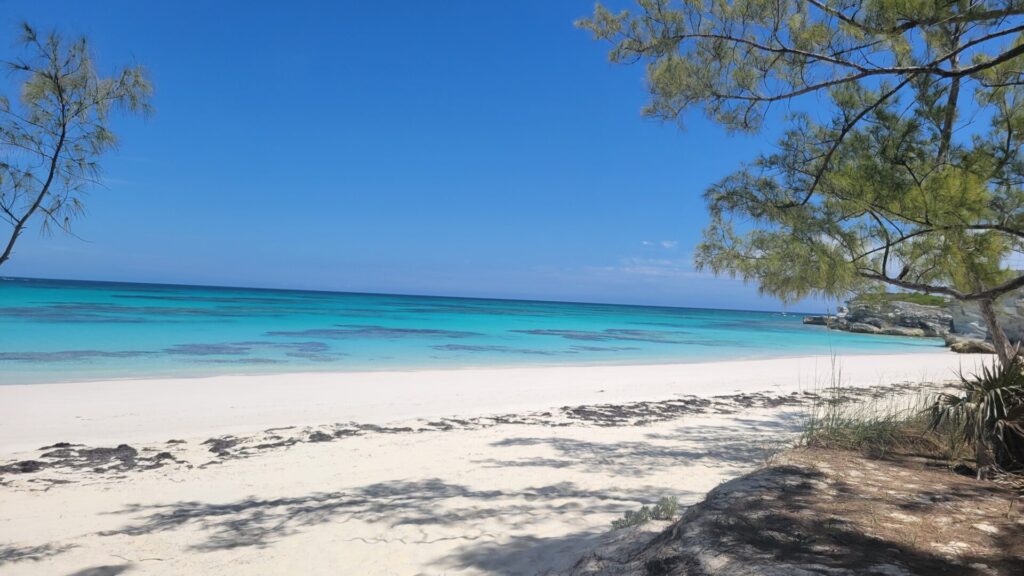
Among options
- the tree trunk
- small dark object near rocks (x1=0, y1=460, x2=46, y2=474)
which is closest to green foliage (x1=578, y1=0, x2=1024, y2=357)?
the tree trunk

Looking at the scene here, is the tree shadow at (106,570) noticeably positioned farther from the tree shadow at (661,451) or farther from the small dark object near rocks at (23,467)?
the tree shadow at (661,451)

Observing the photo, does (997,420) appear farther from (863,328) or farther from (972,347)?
(863,328)

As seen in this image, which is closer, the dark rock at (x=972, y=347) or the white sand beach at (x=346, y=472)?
the white sand beach at (x=346, y=472)

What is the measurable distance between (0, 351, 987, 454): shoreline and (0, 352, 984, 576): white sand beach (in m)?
0.06

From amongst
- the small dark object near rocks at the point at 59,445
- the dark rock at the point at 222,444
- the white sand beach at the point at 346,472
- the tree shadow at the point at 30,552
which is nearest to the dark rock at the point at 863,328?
the white sand beach at the point at 346,472

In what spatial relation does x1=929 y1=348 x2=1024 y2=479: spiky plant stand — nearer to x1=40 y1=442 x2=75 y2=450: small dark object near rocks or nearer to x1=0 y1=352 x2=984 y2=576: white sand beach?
x1=0 y1=352 x2=984 y2=576: white sand beach

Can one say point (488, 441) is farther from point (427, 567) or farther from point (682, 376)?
point (682, 376)

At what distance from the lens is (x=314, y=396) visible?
31.4ft

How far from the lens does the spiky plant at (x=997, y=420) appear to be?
3.73 metres

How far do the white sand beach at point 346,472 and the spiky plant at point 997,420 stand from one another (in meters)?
1.91

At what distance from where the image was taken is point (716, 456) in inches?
240

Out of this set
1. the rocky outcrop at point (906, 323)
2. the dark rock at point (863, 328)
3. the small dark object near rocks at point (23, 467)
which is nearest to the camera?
the small dark object near rocks at point (23, 467)

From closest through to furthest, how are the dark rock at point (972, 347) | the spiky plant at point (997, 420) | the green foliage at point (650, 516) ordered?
1. the green foliage at point (650, 516)
2. the spiky plant at point (997, 420)
3. the dark rock at point (972, 347)

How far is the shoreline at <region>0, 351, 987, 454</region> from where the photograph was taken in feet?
23.2
